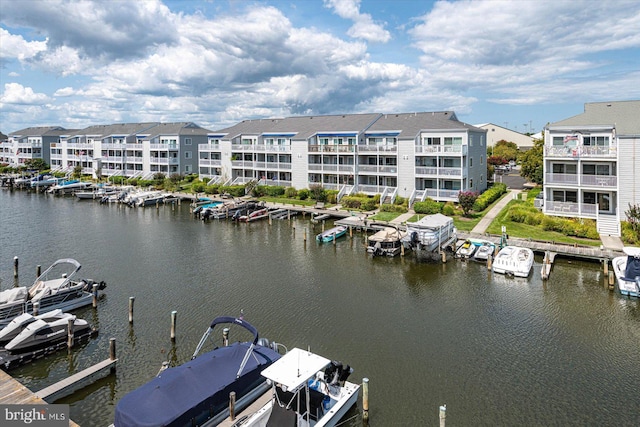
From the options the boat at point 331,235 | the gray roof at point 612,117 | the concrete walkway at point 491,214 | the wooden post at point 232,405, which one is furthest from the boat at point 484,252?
the wooden post at point 232,405

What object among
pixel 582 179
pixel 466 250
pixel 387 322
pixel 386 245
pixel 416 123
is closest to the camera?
pixel 387 322

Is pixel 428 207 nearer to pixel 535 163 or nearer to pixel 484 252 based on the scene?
→ pixel 484 252

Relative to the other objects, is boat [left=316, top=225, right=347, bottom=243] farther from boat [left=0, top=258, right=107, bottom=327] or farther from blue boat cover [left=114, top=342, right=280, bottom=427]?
blue boat cover [left=114, top=342, right=280, bottom=427]

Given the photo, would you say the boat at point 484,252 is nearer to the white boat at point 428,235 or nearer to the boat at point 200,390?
the white boat at point 428,235

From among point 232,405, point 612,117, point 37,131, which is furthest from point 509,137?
point 37,131

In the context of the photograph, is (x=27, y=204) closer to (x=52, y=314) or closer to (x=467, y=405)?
(x=52, y=314)

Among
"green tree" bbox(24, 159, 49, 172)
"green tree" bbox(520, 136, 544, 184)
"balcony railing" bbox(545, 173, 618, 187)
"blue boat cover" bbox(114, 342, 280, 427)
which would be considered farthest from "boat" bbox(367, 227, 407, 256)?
"green tree" bbox(24, 159, 49, 172)

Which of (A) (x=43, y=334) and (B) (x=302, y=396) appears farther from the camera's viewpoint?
(A) (x=43, y=334)
